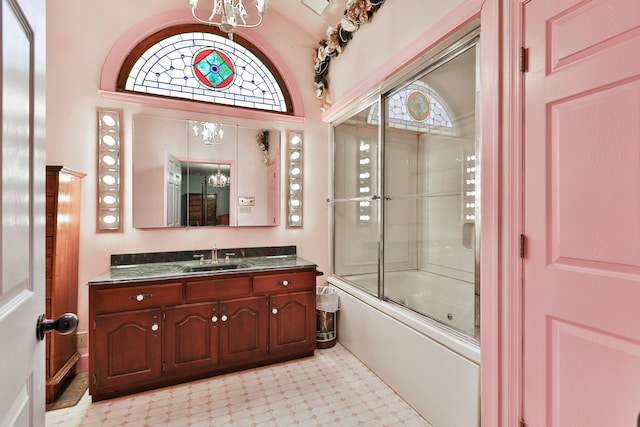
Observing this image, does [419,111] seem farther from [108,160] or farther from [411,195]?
[108,160]

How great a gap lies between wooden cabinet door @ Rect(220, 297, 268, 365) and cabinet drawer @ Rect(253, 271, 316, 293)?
10cm

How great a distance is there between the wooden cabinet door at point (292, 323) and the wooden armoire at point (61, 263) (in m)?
1.48

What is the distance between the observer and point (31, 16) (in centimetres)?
75

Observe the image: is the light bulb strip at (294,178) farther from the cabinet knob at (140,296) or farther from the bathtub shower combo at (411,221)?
the cabinet knob at (140,296)

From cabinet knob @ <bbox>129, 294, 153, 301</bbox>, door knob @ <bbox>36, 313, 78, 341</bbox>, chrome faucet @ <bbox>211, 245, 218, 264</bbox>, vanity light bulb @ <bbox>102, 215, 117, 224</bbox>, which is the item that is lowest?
cabinet knob @ <bbox>129, 294, 153, 301</bbox>

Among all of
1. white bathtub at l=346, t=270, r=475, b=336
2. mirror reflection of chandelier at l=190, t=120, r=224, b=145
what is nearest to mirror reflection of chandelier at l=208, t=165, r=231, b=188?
mirror reflection of chandelier at l=190, t=120, r=224, b=145

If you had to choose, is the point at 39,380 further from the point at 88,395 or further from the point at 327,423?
the point at 88,395

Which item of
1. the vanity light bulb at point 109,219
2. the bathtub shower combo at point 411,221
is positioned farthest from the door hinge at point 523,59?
the vanity light bulb at point 109,219

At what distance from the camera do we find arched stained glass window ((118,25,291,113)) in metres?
2.73

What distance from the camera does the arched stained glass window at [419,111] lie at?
2.59 metres

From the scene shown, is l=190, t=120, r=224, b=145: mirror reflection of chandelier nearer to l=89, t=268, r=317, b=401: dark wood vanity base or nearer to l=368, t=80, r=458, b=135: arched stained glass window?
l=89, t=268, r=317, b=401: dark wood vanity base

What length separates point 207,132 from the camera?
9.45ft

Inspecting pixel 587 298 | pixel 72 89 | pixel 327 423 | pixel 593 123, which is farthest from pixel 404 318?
pixel 72 89

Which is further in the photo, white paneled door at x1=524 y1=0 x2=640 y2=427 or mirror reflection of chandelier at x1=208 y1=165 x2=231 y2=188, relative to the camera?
mirror reflection of chandelier at x1=208 y1=165 x2=231 y2=188
